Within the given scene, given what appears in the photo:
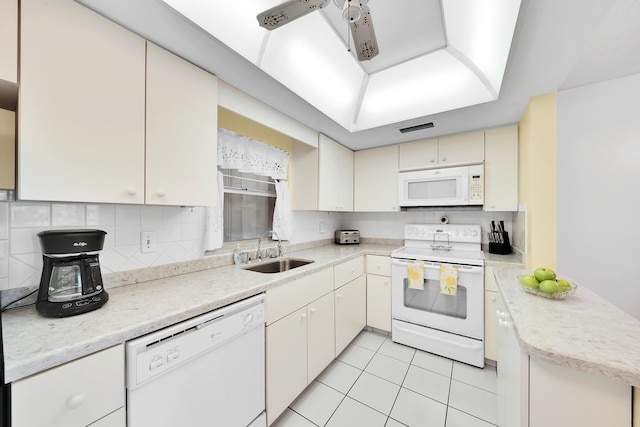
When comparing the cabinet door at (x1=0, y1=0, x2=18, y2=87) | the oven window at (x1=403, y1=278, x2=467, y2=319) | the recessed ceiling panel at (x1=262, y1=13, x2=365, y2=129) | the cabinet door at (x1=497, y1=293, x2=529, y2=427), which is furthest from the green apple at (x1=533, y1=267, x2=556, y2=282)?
the cabinet door at (x1=0, y1=0, x2=18, y2=87)

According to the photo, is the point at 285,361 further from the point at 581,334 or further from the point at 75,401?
the point at 581,334

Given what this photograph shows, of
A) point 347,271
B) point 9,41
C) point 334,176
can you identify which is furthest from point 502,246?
point 9,41

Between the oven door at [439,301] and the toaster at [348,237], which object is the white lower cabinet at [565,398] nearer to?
the oven door at [439,301]

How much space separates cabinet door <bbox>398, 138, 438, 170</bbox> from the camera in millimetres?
2559

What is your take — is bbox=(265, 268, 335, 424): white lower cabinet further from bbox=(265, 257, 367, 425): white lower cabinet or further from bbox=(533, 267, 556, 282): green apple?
bbox=(533, 267, 556, 282): green apple

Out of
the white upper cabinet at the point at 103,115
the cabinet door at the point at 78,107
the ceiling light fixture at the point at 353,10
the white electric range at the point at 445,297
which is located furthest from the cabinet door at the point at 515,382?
the cabinet door at the point at 78,107

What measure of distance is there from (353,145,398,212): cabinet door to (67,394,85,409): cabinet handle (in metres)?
2.69

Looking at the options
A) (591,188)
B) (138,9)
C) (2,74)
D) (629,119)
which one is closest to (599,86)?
(629,119)

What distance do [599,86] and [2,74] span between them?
3667 millimetres

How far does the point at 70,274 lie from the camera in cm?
96

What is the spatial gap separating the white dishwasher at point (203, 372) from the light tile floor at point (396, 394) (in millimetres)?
456

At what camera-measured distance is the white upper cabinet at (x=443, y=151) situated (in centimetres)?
235

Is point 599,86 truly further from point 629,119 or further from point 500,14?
A: point 500,14

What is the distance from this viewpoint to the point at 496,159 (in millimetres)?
2264
